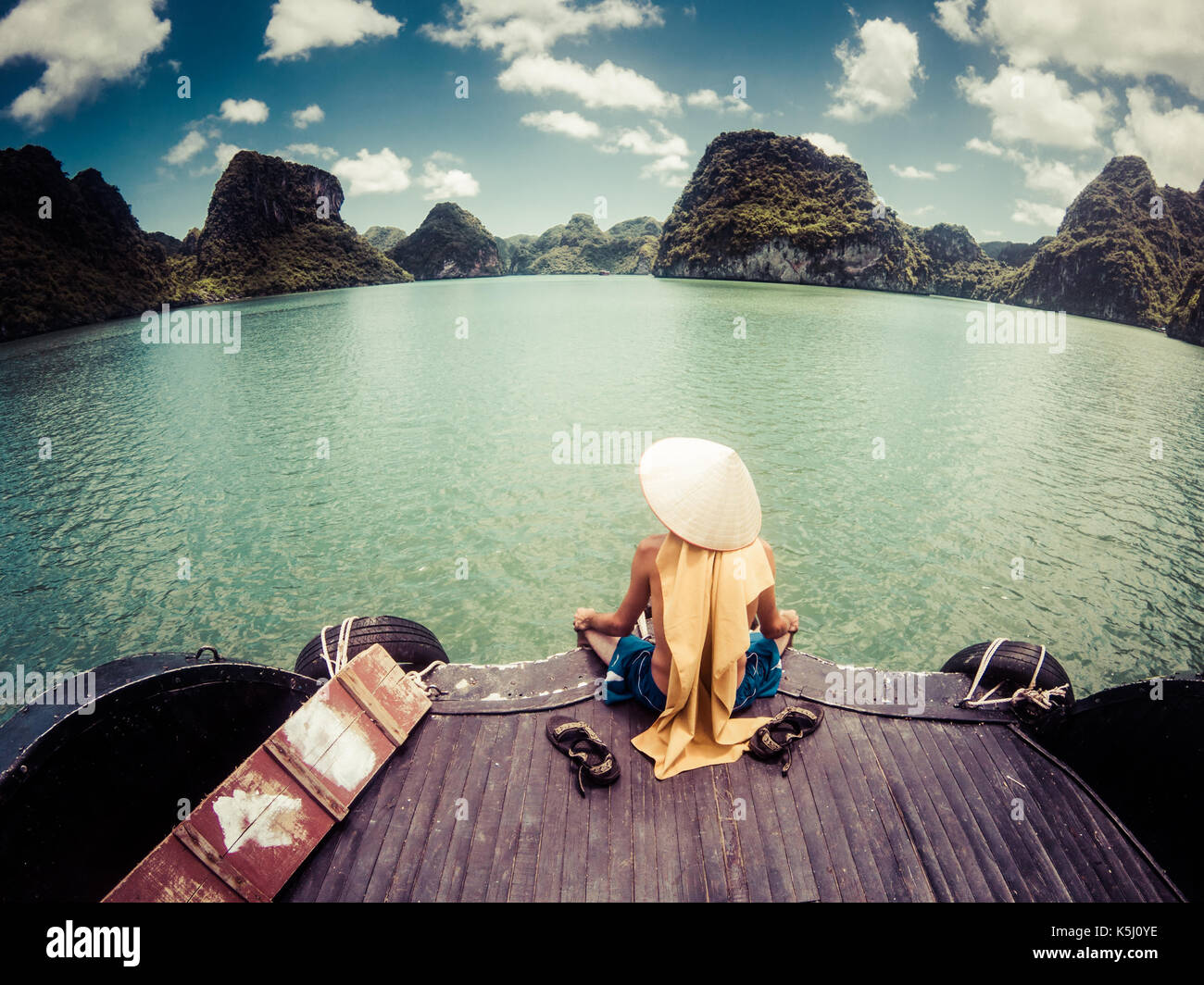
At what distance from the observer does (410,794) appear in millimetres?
3053

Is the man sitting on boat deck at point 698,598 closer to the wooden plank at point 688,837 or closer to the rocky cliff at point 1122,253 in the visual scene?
the wooden plank at point 688,837

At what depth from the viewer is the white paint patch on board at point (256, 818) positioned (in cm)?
257

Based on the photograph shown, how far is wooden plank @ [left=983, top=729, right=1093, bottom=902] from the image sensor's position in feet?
8.80

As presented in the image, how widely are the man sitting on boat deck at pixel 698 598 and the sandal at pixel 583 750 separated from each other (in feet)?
0.80

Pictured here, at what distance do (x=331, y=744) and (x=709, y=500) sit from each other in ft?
8.68

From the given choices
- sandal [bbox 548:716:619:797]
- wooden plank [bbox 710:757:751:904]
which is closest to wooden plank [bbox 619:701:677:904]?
sandal [bbox 548:716:619:797]

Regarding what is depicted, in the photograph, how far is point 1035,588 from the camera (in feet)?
25.0

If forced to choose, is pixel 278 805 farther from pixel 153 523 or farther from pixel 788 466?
pixel 788 466

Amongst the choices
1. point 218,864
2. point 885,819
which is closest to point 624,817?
point 885,819

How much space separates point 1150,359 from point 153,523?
4832 cm

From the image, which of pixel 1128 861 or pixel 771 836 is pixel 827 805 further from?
pixel 1128 861

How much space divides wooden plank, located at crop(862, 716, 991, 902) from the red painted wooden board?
10.5 feet

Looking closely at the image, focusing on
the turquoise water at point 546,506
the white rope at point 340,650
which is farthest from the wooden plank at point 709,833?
the turquoise water at point 546,506
